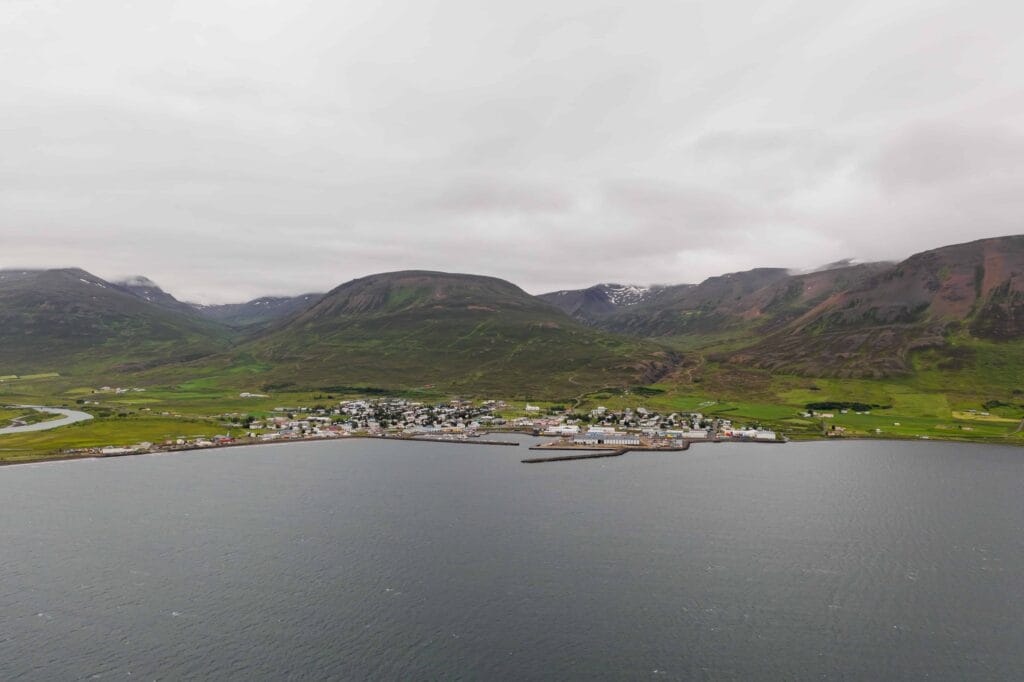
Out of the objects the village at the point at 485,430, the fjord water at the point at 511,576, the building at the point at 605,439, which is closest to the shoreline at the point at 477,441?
the village at the point at 485,430

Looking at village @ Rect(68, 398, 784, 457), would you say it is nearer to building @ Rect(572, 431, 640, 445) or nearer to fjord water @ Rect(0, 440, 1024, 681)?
building @ Rect(572, 431, 640, 445)

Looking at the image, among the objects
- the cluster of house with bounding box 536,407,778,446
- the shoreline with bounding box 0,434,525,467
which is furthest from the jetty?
the shoreline with bounding box 0,434,525,467

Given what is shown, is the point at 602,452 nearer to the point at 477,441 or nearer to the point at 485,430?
the point at 477,441

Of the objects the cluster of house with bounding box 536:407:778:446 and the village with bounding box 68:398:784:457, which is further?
the cluster of house with bounding box 536:407:778:446

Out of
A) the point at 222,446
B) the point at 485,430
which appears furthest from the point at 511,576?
the point at 222,446

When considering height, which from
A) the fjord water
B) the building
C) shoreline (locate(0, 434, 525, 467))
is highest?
the building

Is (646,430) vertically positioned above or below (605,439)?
above

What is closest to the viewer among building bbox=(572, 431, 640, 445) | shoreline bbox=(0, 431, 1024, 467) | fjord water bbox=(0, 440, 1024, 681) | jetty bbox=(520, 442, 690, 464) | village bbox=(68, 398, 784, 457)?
fjord water bbox=(0, 440, 1024, 681)

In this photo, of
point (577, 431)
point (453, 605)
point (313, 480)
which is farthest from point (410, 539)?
point (577, 431)

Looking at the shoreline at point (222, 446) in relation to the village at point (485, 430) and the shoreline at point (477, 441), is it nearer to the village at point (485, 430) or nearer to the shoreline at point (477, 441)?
the shoreline at point (477, 441)
